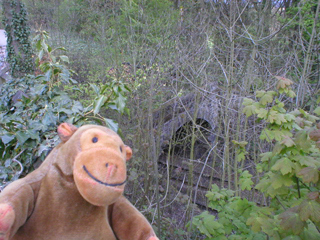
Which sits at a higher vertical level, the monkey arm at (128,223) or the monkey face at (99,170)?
the monkey face at (99,170)

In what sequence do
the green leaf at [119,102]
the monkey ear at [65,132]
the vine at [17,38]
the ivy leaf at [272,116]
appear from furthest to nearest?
the vine at [17,38] < the green leaf at [119,102] < the ivy leaf at [272,116] < the monkey ear at [65,132]

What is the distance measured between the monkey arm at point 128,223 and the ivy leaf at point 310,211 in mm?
849

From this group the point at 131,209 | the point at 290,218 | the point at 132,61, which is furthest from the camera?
the point at 132,61

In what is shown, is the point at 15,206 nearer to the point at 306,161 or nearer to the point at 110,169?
the point at 110,169

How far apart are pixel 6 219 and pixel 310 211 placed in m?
1.52

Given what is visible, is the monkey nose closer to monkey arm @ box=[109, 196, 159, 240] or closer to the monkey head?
the monkey head

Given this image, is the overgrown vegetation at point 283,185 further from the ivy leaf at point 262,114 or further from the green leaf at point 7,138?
the green leaf at point 7,138

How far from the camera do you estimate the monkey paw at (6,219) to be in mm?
1068

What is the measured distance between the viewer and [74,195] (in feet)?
4.16

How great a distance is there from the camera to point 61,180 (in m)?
1.27

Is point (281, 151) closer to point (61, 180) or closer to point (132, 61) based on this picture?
point (61, 180)

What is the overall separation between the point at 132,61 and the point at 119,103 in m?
2.78

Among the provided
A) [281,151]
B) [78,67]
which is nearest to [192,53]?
[281,151]

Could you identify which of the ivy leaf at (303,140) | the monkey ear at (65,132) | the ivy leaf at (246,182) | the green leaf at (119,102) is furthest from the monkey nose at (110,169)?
the ivy leaf at (246,182)
